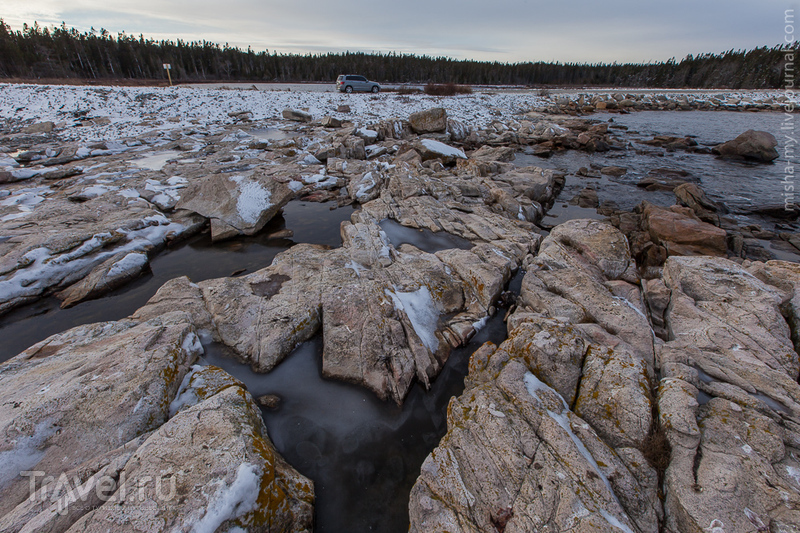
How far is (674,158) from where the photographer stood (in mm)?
24344

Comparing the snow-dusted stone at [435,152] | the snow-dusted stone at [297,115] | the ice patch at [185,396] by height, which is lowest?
the ice patch at [185,396]

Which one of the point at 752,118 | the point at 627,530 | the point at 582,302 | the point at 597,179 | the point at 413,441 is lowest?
the point at 413,441

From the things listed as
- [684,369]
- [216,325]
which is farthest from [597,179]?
[216,325]

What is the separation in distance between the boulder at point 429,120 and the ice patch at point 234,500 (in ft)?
90.6

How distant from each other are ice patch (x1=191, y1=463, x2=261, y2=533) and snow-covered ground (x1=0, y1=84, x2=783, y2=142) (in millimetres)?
29065

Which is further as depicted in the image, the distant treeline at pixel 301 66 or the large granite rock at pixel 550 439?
the distant treeline at pixel 301 66

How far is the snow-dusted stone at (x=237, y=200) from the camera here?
40.2 feet

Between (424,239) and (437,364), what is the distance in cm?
537

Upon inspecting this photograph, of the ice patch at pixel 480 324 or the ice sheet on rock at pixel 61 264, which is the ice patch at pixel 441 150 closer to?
the ice patch at pixel 480 324

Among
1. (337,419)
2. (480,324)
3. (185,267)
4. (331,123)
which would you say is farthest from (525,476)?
(331,123)

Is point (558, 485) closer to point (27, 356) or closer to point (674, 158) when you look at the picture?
point (27, 356)

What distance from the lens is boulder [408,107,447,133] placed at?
2656 cm

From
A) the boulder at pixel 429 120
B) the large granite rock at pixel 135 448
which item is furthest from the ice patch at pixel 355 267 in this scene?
the boulder at pixel 429 120

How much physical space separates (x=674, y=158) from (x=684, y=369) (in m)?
27.6
